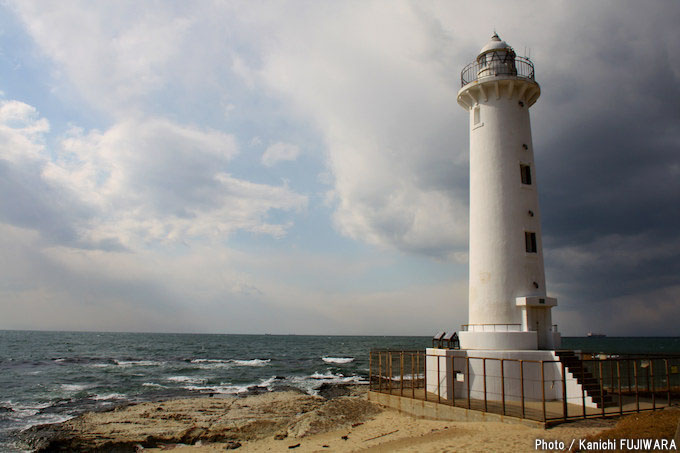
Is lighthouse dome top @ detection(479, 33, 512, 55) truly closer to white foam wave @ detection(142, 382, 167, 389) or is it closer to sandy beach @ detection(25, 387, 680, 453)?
sandy beach @ detection(25, 387, 680, 453)

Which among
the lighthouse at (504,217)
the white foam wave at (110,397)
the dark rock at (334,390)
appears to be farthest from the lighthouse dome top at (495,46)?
the white foam wave at (110,397)

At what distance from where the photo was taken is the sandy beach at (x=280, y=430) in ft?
38.3

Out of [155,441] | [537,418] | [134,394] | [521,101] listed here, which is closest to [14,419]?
[134,394]

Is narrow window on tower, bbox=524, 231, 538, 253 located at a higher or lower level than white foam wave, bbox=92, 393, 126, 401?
higher

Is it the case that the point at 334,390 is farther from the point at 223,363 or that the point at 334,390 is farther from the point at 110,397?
the point at 223,363

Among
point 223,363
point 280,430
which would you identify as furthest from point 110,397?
point 223,363

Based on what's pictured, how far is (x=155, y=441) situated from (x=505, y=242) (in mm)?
14788

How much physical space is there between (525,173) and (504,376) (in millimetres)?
8153

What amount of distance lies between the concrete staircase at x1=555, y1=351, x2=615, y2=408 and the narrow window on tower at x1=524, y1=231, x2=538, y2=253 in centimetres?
400

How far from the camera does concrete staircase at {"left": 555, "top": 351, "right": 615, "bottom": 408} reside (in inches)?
572

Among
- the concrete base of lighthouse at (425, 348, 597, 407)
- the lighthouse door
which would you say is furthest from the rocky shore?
the lighthouse door

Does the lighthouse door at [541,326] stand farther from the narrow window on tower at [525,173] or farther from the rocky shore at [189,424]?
the rocky shore at [189,424]

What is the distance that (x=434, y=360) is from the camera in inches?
679

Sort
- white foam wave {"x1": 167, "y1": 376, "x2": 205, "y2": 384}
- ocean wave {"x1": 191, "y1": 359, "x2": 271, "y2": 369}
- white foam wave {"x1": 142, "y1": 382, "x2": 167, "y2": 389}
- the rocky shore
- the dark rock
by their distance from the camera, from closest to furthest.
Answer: the rocky shore
the dark rock
white foam wave {"x1": 142, "y1": 382, "x2": 167, "y2": 389}
white foam wave {"x1": 167, "y1": 376, "x2": 205, "y2": 384}
ocean wave {"x1": 191, "y1": 359, "x2": 271, "y2": 369}
